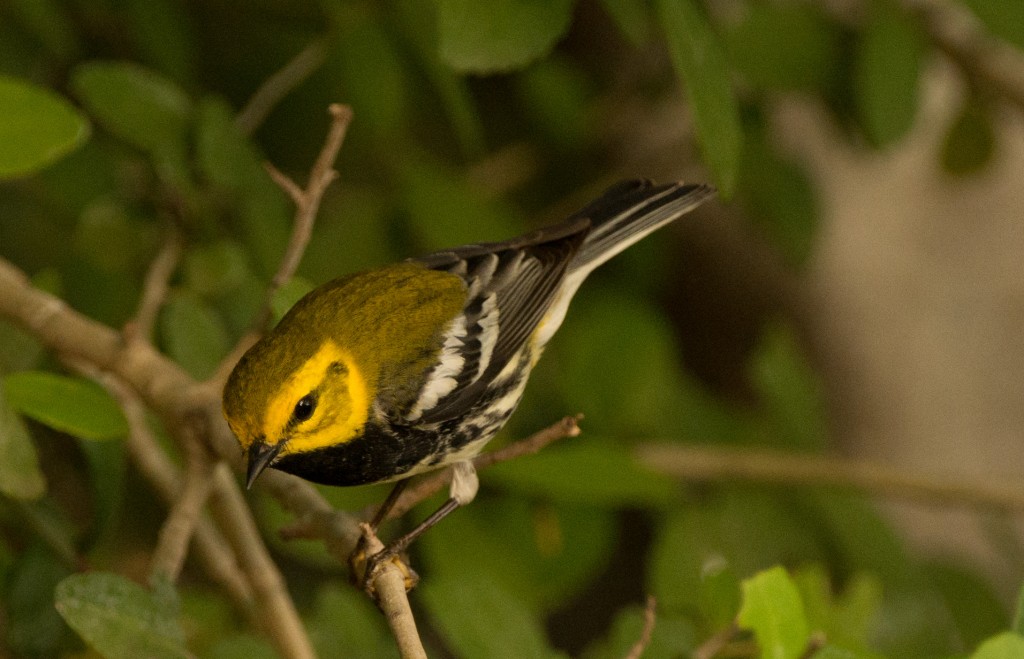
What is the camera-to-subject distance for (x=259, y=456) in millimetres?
1546

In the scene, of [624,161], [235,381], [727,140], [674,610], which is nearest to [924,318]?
[624,161]

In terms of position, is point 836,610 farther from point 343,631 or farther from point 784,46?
point 784,46

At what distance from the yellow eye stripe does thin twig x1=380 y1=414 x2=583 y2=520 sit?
0.12 m

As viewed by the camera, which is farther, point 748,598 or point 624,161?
point 624,161

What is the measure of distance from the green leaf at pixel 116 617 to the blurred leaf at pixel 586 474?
0.82 meters

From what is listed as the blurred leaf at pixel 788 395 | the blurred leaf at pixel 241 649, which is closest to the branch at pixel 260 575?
the blurred leaf at pixel 241 649

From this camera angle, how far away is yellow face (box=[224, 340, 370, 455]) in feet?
5.08

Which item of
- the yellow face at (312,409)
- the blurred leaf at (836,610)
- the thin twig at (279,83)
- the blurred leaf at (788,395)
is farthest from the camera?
the blurred leaf at (788,395)

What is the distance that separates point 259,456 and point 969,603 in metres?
1.92

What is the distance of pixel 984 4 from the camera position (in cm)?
187

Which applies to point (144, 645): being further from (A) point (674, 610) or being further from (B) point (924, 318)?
(B) point (924, 318)

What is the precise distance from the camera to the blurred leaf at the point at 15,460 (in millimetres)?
1372

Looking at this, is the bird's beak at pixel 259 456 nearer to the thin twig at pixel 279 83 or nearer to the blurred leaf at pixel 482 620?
the blurred leaf at pixel 482 620

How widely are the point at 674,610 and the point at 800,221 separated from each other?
114 cm
